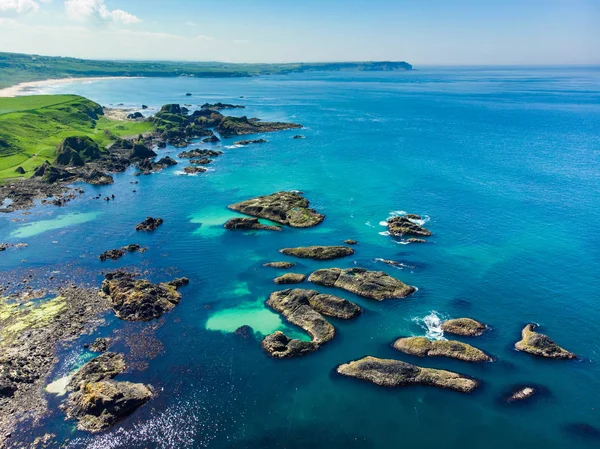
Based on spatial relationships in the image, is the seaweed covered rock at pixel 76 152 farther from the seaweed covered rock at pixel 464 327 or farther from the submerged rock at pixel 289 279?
the seaweed covered rock at pixel 464 327

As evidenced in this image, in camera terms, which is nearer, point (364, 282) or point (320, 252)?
point (364, 282)

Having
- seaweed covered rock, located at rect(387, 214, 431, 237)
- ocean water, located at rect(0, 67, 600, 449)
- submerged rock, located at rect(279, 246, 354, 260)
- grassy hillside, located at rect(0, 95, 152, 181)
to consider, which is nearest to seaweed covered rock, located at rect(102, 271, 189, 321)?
ocean water, located at rect(0, 67, 600, 449)

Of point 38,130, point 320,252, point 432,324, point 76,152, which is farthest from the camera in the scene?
point 38,130

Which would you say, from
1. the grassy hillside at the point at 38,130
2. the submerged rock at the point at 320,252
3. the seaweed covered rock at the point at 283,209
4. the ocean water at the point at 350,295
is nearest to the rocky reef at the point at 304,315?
the ocean water at the point at 350,295

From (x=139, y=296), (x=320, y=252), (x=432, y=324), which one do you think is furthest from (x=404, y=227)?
(x=139, y=296)

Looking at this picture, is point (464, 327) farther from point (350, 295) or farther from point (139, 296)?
point (139, 296)

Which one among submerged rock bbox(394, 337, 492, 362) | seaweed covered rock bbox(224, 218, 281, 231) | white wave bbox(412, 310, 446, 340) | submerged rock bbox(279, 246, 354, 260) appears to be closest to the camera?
submerged rock bbox(394, 337, 492, 362)

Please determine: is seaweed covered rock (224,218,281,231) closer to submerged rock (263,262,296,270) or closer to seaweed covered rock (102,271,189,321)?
submerged rock (263,262,296,270)
